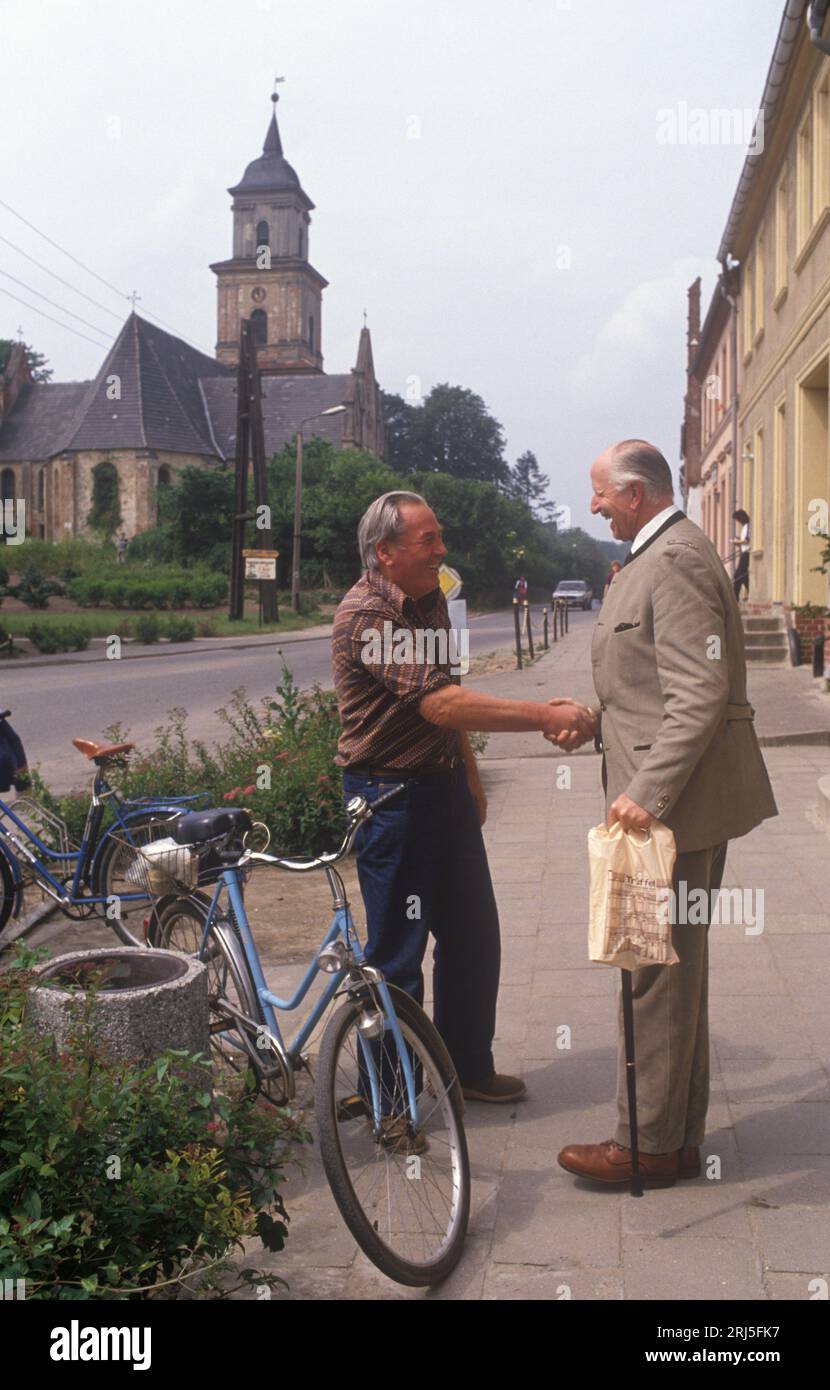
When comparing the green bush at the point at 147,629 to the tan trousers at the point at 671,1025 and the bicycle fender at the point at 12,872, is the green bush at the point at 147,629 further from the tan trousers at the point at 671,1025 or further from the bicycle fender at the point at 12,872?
the tan trousers at the point at 671,1025

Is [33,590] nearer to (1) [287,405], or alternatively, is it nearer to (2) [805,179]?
(2) [805,179]

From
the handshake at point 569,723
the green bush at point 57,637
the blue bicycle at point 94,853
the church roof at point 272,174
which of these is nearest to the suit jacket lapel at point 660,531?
the handshake at point 569,723

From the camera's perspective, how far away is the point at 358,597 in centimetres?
409

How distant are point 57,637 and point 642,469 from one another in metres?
31.1

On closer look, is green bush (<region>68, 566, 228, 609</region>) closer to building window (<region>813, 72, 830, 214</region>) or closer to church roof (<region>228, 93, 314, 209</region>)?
building window (<region>813, 72, 830, 214</region>)

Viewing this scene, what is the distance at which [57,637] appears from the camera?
1320 inches

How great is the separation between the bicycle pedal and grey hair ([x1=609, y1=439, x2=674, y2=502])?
→ 173cm

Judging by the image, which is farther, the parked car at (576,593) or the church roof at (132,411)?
the church roof at (132,411)

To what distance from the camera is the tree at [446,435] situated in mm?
126125

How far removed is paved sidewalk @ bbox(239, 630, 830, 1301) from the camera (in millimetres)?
3359

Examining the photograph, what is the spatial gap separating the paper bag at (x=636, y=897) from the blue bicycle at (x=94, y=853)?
342 centimetres

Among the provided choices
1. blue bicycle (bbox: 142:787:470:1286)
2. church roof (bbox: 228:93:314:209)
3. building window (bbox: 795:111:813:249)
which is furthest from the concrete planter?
church roof (bbox: 228:93:314:209)
